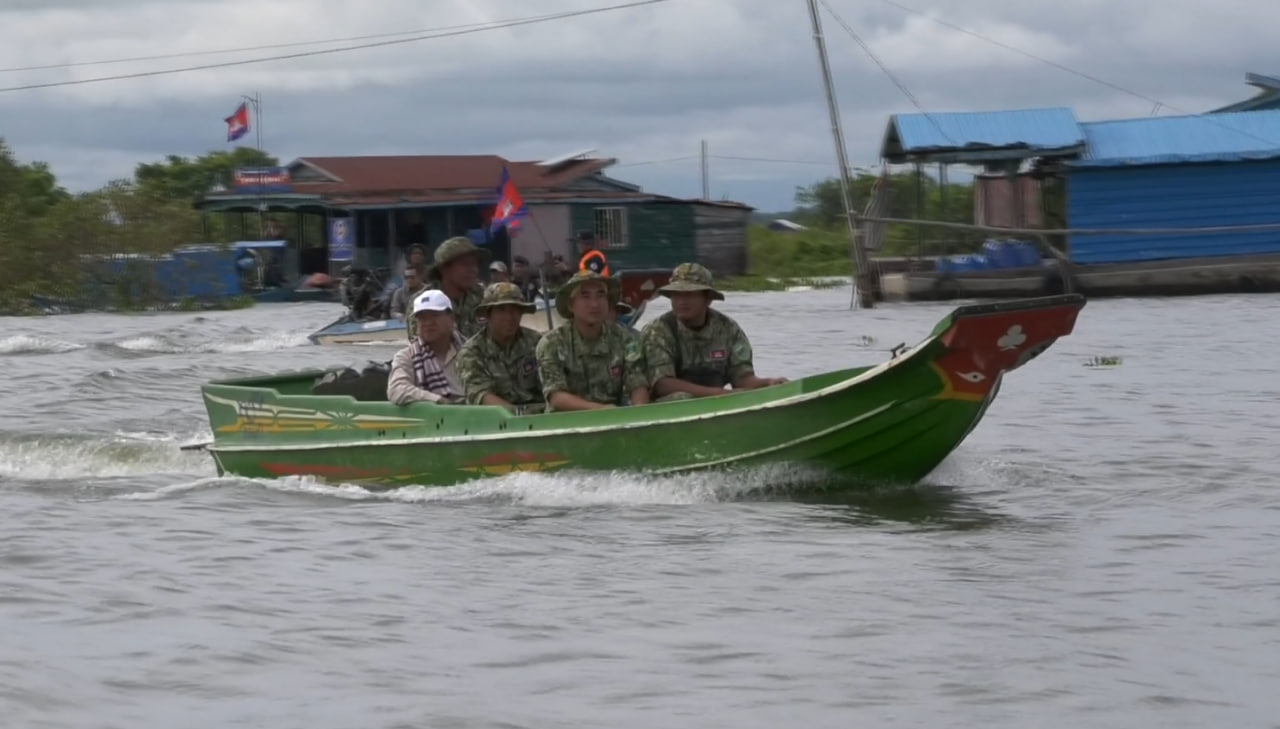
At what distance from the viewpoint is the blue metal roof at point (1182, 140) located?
3158cm

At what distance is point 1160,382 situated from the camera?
18.6m

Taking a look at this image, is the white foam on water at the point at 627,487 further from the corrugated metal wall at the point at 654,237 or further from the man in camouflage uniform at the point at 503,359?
the corrugated metal wall at the point at 654,237

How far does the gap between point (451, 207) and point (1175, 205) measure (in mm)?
16015

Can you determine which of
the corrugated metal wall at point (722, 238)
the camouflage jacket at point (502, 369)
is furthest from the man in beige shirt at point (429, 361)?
the corrugated metal wall at point (722, 238)

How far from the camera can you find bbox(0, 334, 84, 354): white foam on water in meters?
25.9

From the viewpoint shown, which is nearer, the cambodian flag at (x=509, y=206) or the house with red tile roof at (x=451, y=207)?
the cambodian flag at (x=509, y=206)

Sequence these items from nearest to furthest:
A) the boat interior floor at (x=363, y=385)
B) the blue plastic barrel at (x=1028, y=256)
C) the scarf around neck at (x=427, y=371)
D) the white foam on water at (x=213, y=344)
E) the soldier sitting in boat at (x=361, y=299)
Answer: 1. the scarf around neck at (x=427, y=371)
2. the boat interior floor at (x=363, y=385)
3. the soldier sitting in boat at (x=361, y=299)
4. the white foam on water at (x=213, y=344)
5. the blue plastic barrel at (x=1028, y=256)

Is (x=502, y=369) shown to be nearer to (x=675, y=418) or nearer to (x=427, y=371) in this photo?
(x=427, y=371)

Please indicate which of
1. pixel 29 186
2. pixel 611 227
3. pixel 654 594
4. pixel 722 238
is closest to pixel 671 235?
pixel 611 227

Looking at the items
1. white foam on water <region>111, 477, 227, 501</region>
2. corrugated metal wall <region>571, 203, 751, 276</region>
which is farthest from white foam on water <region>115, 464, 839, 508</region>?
corrugated metal wall <region>571, 203, 751, 276</region>

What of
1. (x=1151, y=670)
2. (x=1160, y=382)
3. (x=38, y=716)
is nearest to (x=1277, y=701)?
(x=1151, y=670)

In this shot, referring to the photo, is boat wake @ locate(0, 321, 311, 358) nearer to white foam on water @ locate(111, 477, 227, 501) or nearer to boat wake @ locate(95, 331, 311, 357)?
boat wake @ locate(95, 331, 311, 357)

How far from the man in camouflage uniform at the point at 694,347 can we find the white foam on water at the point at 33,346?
16676 mm

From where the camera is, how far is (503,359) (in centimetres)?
1135
